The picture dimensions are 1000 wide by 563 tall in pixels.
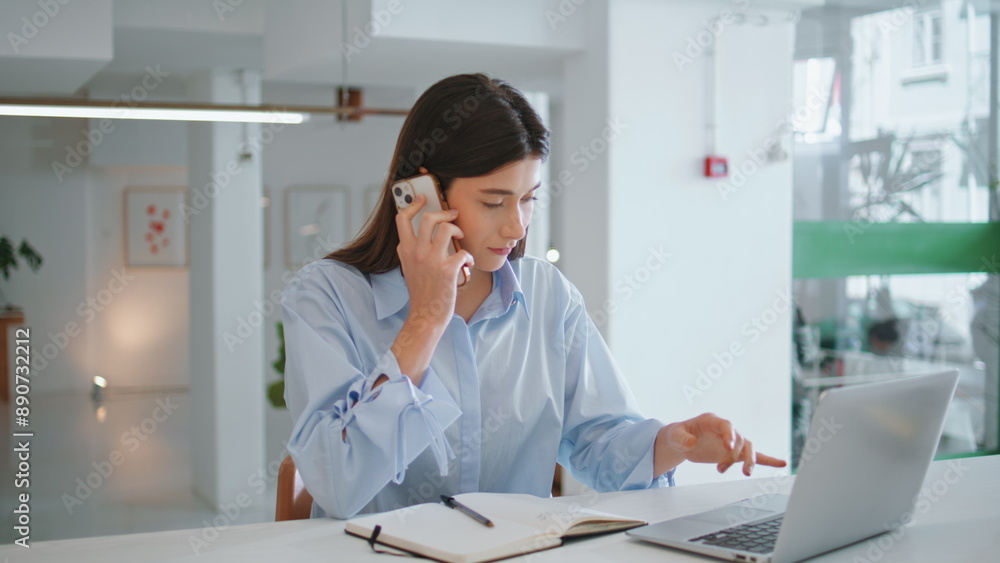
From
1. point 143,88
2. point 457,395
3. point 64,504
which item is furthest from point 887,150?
point 143,88

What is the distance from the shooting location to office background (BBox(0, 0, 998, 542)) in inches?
162

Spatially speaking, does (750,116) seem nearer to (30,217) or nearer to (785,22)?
(785,22)

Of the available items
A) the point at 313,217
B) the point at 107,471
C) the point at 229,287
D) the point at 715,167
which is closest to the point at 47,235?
the point at 313,217

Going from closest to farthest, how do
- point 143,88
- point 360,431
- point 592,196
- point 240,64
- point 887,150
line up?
point 360,431
point 592,196
point 887,150
point 240,64
point 143,88

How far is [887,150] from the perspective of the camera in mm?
5273

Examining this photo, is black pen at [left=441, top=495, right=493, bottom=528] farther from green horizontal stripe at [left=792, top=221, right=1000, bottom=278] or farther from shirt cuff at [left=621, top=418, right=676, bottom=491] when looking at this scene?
green horizontal stripe at [left=792, top=221, right=1000, bottom=278]

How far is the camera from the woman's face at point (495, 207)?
176 cm

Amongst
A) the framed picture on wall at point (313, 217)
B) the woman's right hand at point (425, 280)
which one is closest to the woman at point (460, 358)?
the woman's right hand at point (425, 280)

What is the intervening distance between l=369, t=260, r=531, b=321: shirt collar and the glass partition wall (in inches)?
126

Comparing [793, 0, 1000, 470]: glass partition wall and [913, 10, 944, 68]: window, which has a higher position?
[913, 10, 944, 68]: window

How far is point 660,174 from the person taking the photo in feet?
13.6

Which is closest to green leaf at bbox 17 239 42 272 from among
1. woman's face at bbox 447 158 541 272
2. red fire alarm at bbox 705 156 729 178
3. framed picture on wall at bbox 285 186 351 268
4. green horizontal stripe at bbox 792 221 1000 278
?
framed picture on wall at bbox 285 186 351 268

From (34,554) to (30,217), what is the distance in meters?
9.43

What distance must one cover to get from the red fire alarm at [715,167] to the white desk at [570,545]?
2.68 metres
